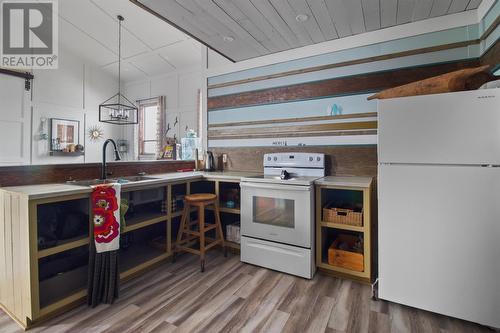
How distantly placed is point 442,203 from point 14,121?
588 cm

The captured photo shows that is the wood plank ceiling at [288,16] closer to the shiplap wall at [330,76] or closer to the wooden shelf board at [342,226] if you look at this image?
the shiplap wall at [330,76]

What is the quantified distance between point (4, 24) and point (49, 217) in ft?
13.9

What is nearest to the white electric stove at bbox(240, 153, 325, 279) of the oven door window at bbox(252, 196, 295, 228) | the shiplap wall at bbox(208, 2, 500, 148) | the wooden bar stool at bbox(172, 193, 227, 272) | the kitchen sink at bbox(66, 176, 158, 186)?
the oven door window at bbox(252, 196, 295, 228)

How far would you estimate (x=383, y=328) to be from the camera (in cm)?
153

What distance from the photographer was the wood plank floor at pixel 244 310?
1.54 m

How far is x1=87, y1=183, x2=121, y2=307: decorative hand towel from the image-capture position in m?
1.75

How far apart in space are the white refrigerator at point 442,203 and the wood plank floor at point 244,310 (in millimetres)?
151

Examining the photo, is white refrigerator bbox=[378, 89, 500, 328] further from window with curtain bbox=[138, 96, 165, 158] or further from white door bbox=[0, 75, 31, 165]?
white door bbox=[0, 75, 31, 165]

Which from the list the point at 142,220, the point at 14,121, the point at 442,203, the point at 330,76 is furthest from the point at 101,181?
the point at 14,121

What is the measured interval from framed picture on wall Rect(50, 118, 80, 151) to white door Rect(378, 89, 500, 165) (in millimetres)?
5438

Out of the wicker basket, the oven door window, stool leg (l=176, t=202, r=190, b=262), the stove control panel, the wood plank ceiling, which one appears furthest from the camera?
the stove control panel

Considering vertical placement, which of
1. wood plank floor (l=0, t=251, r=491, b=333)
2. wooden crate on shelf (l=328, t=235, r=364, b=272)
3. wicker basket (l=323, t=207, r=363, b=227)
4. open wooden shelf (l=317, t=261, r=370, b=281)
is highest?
wicker basket (l=323, t=207, r=363, b=227)

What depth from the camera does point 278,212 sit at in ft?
7.50

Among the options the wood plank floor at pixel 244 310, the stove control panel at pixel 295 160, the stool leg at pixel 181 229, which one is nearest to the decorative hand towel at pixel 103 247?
the wood plank floor at pixel 244 310
